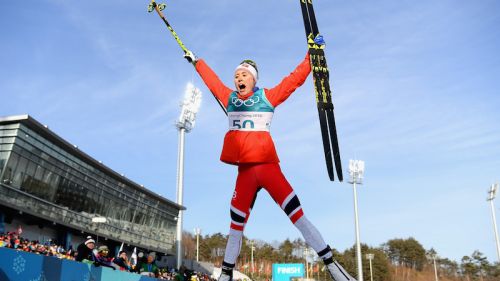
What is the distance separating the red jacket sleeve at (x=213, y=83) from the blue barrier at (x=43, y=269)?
2.86m

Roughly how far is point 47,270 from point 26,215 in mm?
28666

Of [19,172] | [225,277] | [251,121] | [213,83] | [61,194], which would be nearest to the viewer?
[225,277]

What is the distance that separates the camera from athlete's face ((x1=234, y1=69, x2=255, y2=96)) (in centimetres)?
662

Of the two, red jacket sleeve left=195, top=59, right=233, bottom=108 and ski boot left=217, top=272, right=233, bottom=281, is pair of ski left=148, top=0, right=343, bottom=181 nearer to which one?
red jacket sleeve left=195, top=59, right=233, bottom=108

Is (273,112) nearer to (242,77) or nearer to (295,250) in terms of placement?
(242,77)

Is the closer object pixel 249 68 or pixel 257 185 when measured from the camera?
pixel 257 185

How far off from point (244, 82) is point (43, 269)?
341cm

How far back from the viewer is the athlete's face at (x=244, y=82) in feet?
21.7

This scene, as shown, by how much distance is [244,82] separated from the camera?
664cm

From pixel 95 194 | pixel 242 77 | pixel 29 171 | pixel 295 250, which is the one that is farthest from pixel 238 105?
pixel 295 250

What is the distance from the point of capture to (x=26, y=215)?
31.2 m

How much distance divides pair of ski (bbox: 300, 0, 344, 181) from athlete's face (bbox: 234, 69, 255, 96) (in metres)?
0.91

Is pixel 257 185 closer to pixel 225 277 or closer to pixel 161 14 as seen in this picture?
pixel 225 277

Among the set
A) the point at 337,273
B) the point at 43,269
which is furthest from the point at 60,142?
the point at 337,273
